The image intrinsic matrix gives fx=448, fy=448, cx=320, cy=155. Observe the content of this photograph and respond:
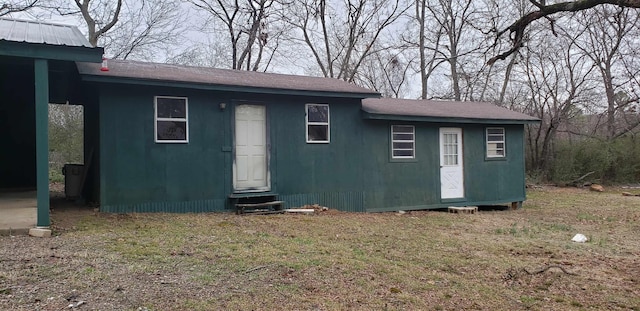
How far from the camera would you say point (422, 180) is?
11.3 meters

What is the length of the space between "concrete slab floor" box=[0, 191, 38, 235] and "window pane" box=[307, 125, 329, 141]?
17.4 ft

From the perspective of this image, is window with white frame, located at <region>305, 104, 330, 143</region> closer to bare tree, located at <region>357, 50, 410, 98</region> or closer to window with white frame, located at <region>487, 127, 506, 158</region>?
window with white frame, located at <region>487, 127, 506, 158</region>

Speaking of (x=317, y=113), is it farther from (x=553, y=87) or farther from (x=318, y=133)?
(x=553, y=87)

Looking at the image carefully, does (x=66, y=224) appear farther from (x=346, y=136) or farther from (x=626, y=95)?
→ (x=626, y=95)

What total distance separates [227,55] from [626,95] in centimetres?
1993

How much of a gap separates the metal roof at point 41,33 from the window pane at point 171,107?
1722 millimetres

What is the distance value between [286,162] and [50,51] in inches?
191

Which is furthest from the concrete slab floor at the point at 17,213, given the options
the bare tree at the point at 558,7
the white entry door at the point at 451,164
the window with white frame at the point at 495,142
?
the window with white frame at the point at 495,142

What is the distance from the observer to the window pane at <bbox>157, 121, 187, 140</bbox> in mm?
8359

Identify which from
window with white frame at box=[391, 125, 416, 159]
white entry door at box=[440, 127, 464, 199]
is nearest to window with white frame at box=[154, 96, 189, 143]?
window with white frame at box=[391, 125, 416, 159]

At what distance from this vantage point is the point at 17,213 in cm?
672

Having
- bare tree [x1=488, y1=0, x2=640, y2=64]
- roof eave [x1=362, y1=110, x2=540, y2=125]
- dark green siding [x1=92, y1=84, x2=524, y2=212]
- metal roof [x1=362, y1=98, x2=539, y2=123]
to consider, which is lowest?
dark green siding [x1=92, y1=84, x2=524, y2=212]

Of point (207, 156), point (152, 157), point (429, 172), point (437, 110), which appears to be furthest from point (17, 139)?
point (437, 110)

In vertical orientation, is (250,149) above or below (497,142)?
below
